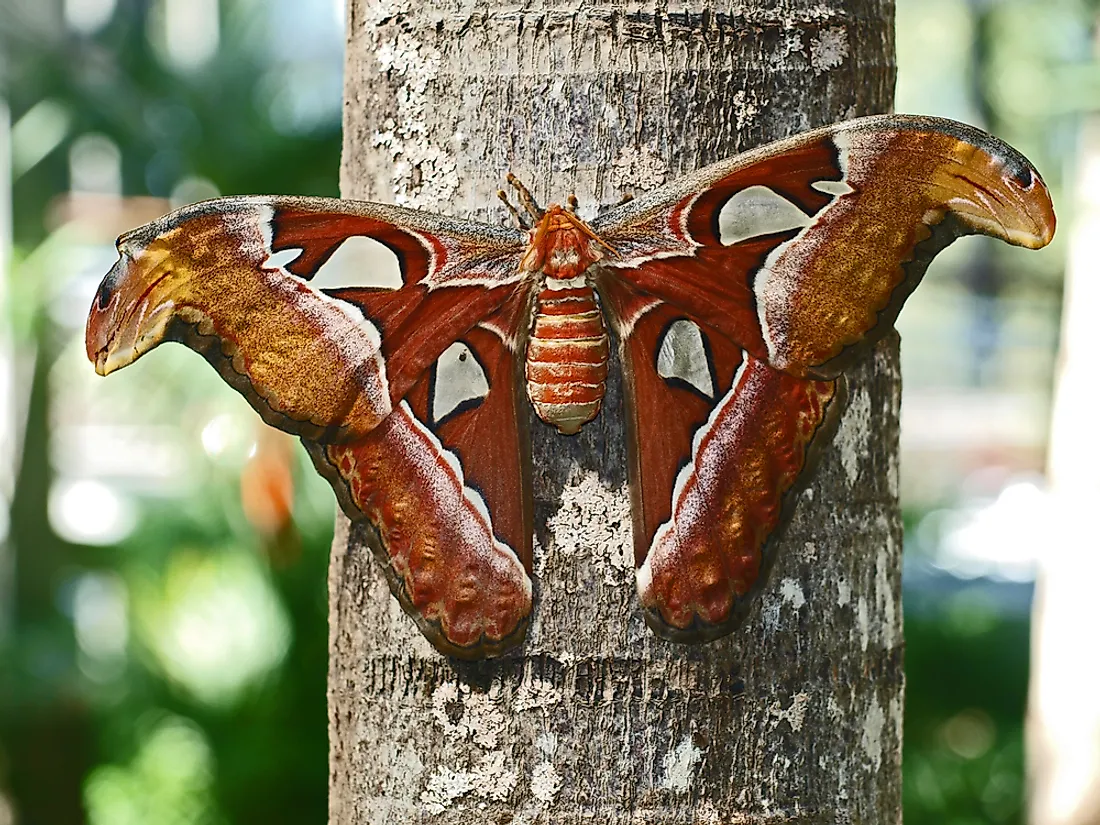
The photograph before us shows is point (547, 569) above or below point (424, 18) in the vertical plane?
below

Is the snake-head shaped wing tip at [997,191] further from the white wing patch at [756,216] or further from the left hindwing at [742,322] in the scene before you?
the white wing patch at [756,216]

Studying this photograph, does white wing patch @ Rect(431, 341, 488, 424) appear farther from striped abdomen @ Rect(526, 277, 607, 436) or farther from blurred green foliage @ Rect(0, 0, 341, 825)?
blurred green foliage @ Rect(0, 0, 341, 825)

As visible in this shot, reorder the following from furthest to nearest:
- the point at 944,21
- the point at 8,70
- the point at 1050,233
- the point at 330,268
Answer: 1. the point at 944,21
2. the point at 8,70
3. the point at 330,268
4. the point at 1050,233

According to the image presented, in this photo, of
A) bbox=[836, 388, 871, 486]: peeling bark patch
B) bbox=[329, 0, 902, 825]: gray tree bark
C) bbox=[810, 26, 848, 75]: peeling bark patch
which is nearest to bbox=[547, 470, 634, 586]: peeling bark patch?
bbox=[329, 0, 902, 825]: gray tree bark

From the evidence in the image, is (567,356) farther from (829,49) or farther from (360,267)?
(829,49)

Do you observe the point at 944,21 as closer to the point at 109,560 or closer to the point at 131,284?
the point at 109,560

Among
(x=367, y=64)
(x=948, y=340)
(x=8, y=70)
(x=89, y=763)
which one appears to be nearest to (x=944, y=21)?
(x=948, y=340)
